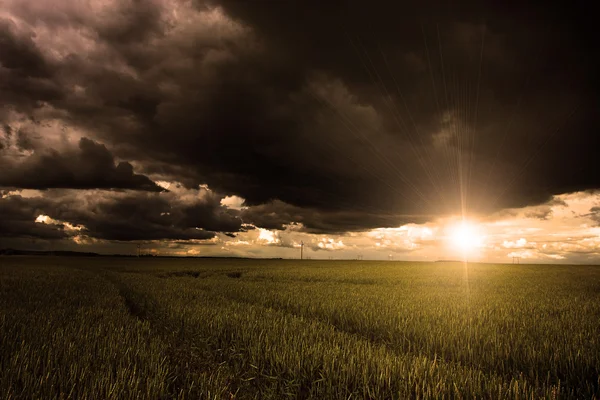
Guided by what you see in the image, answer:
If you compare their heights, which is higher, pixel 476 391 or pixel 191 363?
pixel 476 391

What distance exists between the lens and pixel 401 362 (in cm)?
506

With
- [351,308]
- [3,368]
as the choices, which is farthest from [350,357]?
[351,308]

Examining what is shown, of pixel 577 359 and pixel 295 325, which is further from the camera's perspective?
pixel 295 325

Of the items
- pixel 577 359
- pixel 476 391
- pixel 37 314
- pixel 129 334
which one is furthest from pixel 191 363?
pixel 577 359

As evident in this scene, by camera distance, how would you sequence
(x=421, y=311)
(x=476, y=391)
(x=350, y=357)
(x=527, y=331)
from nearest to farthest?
(x=476, y=391) → (x=350, y=357) → (x=527, y=331) → (x=421, y=311)

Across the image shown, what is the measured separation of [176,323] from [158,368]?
4541 mm

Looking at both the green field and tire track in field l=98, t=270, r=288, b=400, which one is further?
tire track in field l=98, t=270, r=288, b=400

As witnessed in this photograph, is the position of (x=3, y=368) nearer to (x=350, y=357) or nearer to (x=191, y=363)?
(x=191, y=363)

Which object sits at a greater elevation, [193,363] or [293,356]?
[293,356]

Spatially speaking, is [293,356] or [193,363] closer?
[293,356]

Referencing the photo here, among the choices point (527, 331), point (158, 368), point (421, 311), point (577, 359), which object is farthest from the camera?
point (421, 311)

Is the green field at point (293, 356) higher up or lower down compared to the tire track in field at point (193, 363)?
higher up

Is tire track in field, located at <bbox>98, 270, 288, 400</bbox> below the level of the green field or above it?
below

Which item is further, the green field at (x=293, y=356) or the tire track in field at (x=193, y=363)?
the tire track in field at (x=193, y=363)
